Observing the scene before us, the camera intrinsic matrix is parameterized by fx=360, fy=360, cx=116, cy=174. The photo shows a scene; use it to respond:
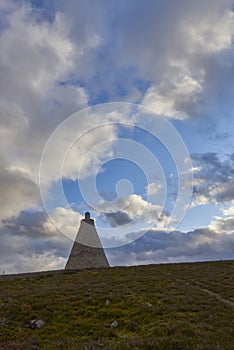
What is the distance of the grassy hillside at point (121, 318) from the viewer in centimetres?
1249

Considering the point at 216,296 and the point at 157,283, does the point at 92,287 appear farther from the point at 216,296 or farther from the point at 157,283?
the point at 216,296

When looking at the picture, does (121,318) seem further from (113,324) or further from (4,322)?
(4,322)

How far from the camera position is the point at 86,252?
169 feet

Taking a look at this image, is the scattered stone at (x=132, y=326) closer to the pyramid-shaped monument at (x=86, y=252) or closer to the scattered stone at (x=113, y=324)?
the scattered stone at (x=113, y=324)

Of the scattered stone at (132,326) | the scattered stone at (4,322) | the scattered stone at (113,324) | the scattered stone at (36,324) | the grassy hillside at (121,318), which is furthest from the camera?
the scattered stone at (4,322)

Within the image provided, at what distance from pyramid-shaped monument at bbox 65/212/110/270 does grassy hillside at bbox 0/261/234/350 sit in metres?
21.4

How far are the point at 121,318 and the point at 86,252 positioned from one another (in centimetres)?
3365

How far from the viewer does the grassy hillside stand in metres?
12.5

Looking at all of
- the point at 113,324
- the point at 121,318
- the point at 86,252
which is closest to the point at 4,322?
the point at 113,324

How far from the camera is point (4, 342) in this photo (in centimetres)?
1423

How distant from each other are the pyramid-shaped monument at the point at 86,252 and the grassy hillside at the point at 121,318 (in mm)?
21368

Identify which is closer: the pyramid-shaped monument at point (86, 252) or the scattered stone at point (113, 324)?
the scattered stone at point (113, 324)

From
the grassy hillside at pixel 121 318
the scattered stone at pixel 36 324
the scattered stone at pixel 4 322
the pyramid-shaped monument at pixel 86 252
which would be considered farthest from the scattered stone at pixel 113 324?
the pyramid-shaped monument at pixel 86 252

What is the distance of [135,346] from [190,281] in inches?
915
